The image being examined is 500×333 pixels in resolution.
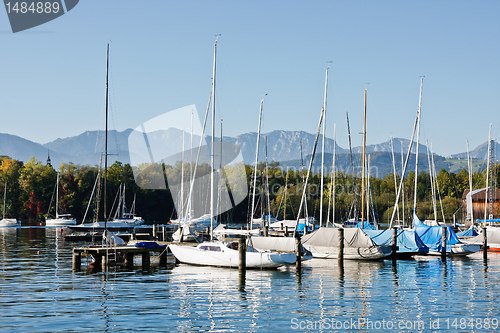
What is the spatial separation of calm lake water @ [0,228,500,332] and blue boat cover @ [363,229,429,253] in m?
5.03

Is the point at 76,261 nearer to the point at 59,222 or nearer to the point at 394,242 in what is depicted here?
the point at 394,242

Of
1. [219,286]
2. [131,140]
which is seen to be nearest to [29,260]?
[219,286]

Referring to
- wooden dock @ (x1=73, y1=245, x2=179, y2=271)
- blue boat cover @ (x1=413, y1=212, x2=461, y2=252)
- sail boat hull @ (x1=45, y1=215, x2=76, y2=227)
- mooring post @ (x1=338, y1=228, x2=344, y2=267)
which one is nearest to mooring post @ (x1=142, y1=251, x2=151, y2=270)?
wooden dock @ (x1=73, y1=245, x2=179, y2=271)

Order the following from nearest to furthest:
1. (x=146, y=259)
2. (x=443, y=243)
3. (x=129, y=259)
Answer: (x=146, y=259) < (x=129, y=259) < (x=443, y=243)

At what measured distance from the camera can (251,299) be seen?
22.8 metres

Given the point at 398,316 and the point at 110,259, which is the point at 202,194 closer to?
the point at 110,259

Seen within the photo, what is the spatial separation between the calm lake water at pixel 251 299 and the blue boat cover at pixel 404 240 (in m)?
5.03

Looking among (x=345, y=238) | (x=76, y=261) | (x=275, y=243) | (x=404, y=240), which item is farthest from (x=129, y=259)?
(x=404, y=240)

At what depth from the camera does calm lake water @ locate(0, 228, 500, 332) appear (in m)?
17.9

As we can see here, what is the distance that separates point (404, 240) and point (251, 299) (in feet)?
72.0

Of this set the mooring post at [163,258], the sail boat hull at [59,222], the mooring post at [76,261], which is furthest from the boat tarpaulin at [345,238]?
the sail boat hull at [59,222]

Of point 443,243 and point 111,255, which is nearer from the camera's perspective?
point 111,255

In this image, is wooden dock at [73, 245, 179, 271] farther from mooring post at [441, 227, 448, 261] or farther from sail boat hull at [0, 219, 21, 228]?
sail boat hull at [0, 219, 21, 228]

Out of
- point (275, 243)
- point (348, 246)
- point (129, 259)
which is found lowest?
point (129, 259)
